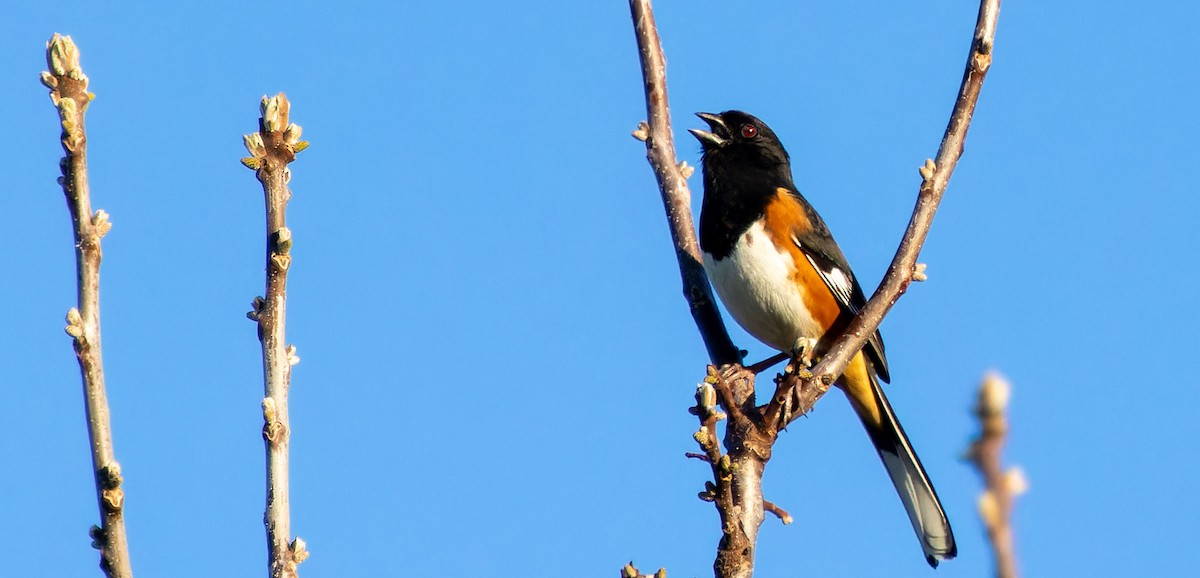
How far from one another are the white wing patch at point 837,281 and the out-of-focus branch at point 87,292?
162 inches

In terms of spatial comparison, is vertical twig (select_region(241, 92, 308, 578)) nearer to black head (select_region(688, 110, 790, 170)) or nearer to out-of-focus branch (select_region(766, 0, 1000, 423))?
out-of-focus branch (select_region(766, 0, 1000, 423))

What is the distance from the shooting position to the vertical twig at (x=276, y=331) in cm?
199

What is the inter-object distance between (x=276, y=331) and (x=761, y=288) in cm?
352

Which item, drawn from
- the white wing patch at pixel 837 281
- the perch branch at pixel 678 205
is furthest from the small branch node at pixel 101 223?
the white wing patch at pixel 837 281

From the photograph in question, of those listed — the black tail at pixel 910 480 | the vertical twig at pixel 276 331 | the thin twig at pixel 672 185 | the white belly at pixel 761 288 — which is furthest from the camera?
the white belly at pixel 761 288

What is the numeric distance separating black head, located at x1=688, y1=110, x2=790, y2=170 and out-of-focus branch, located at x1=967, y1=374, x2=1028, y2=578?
5.34 m

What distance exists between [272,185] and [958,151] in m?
2.02

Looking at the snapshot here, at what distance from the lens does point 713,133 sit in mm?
6133

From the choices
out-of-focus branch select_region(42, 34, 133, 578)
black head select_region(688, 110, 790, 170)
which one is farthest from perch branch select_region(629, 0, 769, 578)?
out-of-focus branch select_region(42, 34, 133, 578)

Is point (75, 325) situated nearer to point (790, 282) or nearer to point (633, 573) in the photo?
point (633, 573)

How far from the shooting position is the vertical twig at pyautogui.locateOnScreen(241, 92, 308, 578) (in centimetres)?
199

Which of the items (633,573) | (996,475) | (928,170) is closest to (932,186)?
(928,170)

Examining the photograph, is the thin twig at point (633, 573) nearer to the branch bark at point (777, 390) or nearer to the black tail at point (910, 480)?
the branch bark at point (777, 390)

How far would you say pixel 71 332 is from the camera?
165 cm
